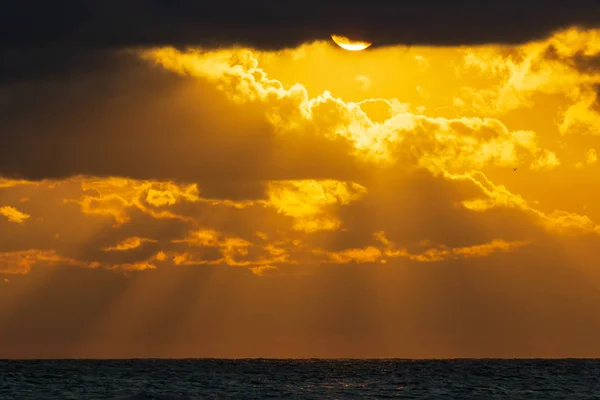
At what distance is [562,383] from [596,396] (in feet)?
86.5

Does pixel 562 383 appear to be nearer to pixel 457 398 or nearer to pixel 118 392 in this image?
pixel 457 398

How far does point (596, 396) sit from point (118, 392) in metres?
50.7

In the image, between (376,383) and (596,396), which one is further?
(376,383)

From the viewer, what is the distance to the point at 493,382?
146375 mm

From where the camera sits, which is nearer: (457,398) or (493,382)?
(457,398)

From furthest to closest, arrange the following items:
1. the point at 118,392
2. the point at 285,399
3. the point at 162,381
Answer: the point at 162,381
the point at 118,392
the point at 285,399

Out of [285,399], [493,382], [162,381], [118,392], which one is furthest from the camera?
[493,382]

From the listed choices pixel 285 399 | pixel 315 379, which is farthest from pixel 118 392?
pixel 315 379

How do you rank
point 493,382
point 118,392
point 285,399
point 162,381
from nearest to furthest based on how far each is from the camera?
point 285,399 < point 118,392 < point 162,381 < point 493,382

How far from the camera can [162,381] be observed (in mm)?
136875

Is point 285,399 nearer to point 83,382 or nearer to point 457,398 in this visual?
point 457,398

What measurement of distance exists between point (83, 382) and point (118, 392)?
23.7 m

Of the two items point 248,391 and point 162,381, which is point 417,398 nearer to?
point 248,391

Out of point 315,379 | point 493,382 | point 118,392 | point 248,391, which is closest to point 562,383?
point 493,382
